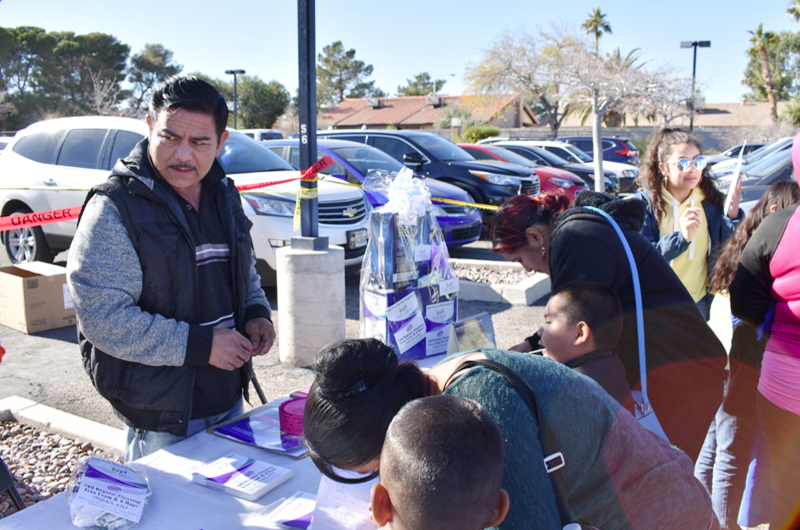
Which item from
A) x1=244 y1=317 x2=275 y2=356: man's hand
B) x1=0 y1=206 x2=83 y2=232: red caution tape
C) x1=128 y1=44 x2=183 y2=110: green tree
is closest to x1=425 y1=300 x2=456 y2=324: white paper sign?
x1=244 y1=317 x2=275 y2=356: man's hand

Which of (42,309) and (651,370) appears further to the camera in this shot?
(42,309)

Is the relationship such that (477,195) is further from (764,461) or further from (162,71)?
(162,71)

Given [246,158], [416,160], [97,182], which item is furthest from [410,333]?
[416,160]

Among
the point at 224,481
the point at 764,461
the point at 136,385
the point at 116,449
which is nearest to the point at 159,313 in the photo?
the point at 136,385

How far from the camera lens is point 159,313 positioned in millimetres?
2102

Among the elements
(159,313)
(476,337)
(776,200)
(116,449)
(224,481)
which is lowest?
(116,449)

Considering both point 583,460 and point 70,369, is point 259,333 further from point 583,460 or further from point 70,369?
point 70,369

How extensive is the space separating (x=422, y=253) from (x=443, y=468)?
220 centimetres

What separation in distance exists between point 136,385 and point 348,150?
729cm

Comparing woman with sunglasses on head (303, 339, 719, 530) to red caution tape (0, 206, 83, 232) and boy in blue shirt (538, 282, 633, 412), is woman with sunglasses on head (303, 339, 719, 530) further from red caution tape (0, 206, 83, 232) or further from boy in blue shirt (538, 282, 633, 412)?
red caution tape (0, 206, 83, 232)

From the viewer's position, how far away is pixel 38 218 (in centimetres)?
605

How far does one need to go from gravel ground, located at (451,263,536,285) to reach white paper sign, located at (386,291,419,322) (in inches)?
182

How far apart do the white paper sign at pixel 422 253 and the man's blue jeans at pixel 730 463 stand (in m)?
1.67

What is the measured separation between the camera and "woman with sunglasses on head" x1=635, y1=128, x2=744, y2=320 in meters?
3.50
